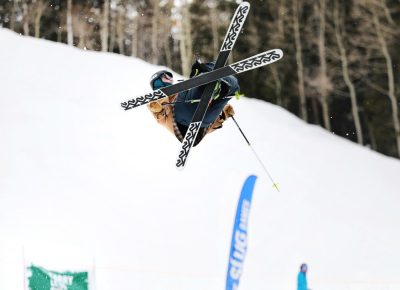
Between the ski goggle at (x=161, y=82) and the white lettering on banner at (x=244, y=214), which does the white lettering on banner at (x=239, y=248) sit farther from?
the ski goggle at (x=161, y=82)

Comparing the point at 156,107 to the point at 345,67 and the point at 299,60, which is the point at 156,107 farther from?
the point at 299,60

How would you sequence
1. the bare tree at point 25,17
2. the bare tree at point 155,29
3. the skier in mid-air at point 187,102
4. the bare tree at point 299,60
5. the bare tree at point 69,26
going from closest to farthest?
the skier in mid-air at point 187,102, the bare tree at point 299,60, the bare tree at point 69,26, the bare tree at point 155,29, the bare tree at point 25,17

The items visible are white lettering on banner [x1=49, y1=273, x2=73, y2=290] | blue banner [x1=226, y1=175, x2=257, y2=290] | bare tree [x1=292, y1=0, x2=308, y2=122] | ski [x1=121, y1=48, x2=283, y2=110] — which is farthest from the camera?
bare tree [x1=292, y1=0, x2=308, y2=122]

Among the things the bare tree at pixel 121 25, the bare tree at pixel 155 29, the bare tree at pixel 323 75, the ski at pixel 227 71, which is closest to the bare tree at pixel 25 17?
the bare tree at pixel 121 25

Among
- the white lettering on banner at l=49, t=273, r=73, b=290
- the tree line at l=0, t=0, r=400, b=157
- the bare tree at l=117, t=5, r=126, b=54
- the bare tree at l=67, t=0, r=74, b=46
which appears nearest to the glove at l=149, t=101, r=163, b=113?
the white lettering on banner at l=49, t=273, r=73, b=290

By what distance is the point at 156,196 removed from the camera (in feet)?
38.3

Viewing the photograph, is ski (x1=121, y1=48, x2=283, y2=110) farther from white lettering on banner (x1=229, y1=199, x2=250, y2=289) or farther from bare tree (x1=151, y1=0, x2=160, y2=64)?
bare tree (x1=151, y1=0, x2=160, y2=64)

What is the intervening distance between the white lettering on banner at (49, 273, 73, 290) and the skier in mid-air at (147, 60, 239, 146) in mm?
1891

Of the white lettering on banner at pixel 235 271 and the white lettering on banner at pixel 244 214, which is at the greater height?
the white lettering on banner at pixel 244 214

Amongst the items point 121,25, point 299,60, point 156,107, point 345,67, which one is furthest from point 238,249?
point 121,25

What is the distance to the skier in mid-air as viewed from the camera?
19.5 ft

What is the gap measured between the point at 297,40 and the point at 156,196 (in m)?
15.2

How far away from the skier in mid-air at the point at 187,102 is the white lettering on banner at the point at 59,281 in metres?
1.89

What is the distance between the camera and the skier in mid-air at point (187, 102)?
5.94 m
